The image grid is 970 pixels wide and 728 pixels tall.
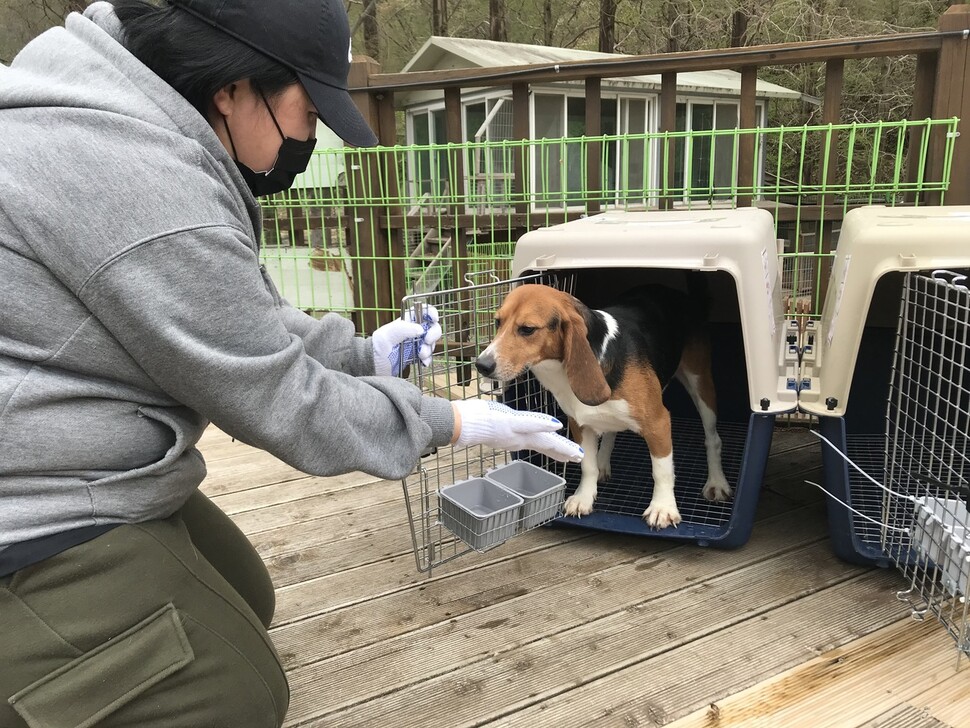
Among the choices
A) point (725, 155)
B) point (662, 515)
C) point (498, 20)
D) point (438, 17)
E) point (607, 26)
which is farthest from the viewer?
point (438, 17)

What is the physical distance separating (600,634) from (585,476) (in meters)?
0.74

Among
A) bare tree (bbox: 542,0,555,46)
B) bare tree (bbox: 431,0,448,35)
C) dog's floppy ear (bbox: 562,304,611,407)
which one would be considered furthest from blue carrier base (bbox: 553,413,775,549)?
bare tree (bbox: 431,0,448,35)

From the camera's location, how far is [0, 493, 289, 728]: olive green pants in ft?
3.73

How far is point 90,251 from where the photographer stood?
1030 mm

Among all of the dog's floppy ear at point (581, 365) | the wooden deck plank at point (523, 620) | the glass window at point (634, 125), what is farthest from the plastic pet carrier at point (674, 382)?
the glass window at point (634, 125)

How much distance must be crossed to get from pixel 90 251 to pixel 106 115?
218mm

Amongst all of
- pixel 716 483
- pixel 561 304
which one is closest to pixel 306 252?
pixel 561 304

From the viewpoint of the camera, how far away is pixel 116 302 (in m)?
1.05

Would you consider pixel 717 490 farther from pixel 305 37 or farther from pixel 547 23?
pixel 547 23

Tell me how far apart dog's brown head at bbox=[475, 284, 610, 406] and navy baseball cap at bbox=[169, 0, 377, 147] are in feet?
3.49

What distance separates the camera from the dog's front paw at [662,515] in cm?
247

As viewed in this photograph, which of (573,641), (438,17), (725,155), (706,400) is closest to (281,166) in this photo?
(573,641)

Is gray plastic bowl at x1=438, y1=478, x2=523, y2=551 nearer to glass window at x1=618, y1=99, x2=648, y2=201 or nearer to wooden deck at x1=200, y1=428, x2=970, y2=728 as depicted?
wooden deck at x1=200, y1=428, x2=970, y2=728

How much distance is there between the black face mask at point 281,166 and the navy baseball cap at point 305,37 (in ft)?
0.30
